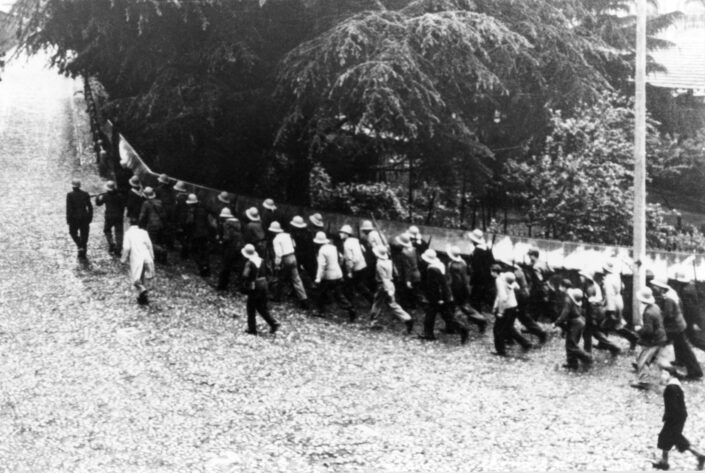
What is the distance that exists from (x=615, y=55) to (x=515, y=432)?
1209 cm

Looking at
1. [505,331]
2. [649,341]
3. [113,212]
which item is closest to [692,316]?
[649,341]

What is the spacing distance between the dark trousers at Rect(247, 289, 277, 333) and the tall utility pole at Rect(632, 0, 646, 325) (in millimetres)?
6050

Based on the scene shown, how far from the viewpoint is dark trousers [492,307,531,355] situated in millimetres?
11828

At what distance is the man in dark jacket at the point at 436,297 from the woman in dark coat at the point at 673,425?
453cm

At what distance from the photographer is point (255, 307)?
11.7 m

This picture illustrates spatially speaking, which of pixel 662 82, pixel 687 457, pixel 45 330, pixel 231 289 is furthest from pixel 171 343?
pixel 662 82

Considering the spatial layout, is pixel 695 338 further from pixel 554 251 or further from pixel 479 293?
pixel 554 251

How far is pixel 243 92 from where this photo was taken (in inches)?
659

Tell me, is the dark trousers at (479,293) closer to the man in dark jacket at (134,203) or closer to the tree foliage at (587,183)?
the tree foliage at (587,183)

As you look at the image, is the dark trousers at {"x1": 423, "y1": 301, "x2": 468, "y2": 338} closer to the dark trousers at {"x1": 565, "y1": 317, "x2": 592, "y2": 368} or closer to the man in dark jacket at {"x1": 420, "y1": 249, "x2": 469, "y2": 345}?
the man in dark jacket at {"x1": 420, "y1": 249, "x2": 469, "y2": 345}

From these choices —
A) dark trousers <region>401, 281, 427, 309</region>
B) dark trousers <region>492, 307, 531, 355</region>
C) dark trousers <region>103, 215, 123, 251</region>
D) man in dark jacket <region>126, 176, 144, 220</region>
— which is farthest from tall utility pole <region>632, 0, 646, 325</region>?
dark trousers <region>103, 215, 123, 251</region>

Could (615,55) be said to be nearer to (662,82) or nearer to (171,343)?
(662,82)

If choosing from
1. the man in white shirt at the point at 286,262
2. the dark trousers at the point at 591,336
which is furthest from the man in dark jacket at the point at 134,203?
the dark trousers at the point at 591,336

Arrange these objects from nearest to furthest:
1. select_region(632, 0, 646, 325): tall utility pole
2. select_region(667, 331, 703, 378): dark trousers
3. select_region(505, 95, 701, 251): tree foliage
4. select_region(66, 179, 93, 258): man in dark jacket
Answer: select_region(667, 331, 703, 378): dark trousers → select_region(632, 0, 646, 325): tall utility pole → select_region(66, 179, 93, 258): man in dark jacket → select_region(505, 95, 701, 251): tree foliage
